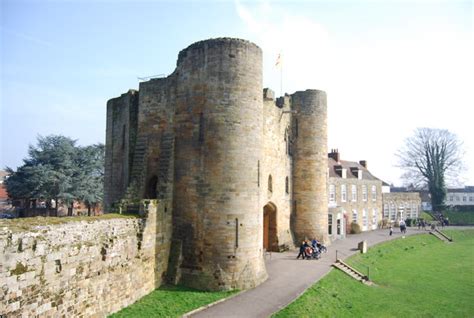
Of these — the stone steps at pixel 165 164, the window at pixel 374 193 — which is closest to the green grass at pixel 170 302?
the stone steps at pixel 165 164

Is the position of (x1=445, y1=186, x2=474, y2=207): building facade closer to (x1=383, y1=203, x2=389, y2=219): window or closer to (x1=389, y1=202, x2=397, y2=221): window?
(x1=389, y1=202, x2=397, y2=221): window

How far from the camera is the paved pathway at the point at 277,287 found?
12.4 metres

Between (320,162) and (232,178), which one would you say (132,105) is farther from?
(320,162)

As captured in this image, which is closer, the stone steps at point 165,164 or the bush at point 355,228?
the stone steps at point 165,164

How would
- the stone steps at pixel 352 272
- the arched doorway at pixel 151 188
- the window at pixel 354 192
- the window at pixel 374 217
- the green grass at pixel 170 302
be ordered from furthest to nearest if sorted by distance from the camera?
1. the window at pixel 374 217
2. the window at pixel 354 192
3. the stone steps at pixel 352 272
4. the arched doorway at pixel 151 188
5. the green grass at pixel 170 302

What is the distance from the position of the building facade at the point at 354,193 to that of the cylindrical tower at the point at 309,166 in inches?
378

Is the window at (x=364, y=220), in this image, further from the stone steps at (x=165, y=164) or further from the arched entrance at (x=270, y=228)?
the stone steps at (x=165, y=164)

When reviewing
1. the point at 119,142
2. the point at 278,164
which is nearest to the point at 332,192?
the point at 278,164

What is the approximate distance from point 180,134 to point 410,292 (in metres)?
13.5

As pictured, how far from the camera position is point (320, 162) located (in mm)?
25891

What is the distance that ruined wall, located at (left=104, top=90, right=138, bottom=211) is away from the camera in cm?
1956

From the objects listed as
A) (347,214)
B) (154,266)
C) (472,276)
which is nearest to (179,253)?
Answer: (154,266)

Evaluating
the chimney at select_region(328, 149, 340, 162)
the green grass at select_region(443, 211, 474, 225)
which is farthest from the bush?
the green grass at select_region(443, 211, 474, 225)

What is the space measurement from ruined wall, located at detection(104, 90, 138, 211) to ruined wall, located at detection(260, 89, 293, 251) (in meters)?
7.62
